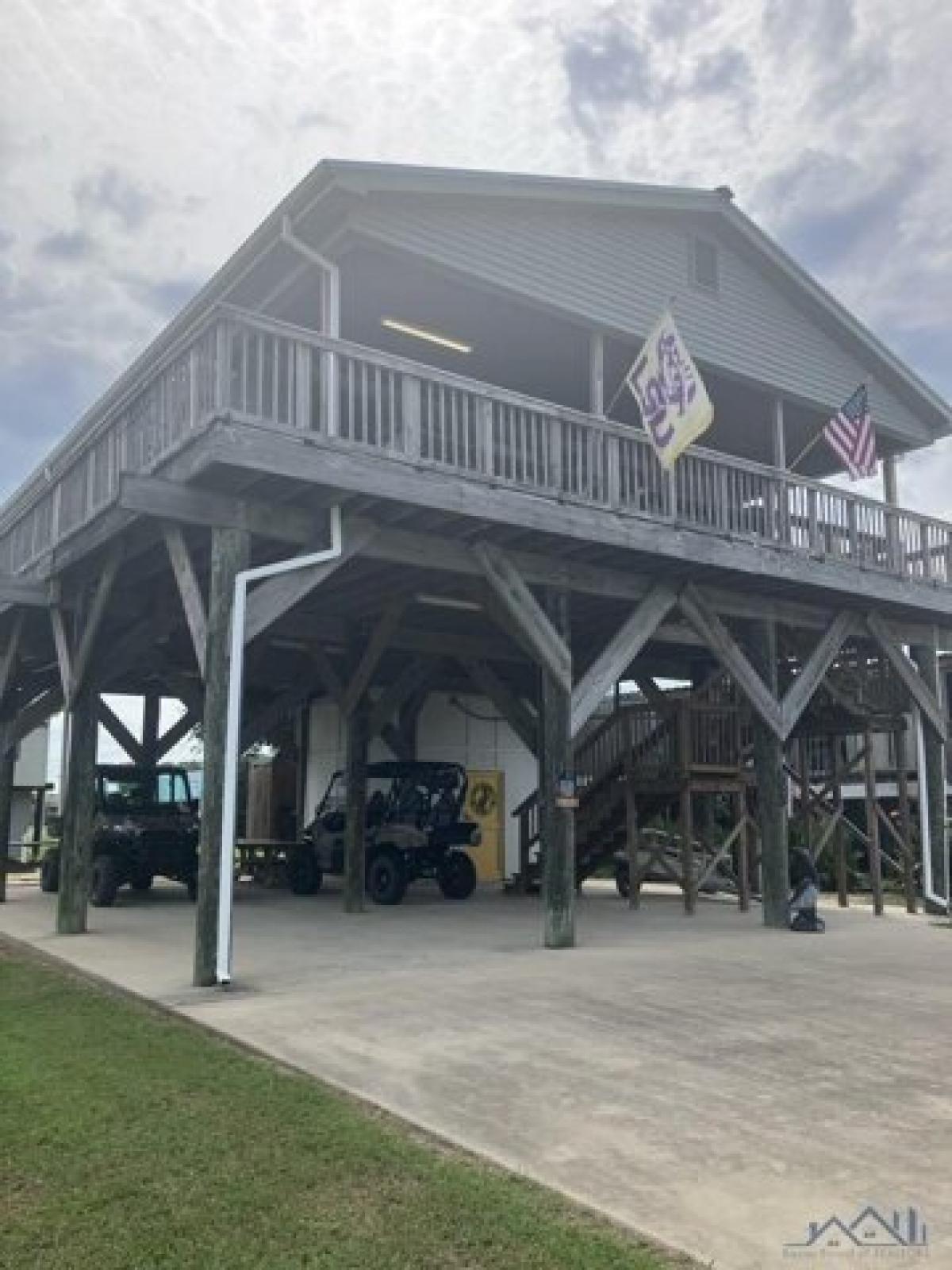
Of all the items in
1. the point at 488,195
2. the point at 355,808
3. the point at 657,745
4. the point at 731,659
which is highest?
the point at 488,195

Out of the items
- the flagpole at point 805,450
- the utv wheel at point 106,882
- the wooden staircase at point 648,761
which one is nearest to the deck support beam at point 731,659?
the wooden staircase at point 648,761

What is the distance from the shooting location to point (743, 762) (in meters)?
15.2

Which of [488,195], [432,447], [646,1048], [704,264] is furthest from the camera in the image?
[704,264]

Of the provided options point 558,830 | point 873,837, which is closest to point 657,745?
point 873,837

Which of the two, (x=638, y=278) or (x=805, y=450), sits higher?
(x=638, y=278)

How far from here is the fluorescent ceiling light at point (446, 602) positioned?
1265 centimetres

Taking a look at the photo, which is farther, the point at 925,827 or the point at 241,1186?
the point at 925,827

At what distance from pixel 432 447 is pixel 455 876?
8.20 m

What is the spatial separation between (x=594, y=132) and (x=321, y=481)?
5.52m

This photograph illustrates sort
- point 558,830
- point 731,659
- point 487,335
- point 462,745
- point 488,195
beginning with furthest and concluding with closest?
point 462,745, point 487,335, point 731,659, point 488,195, point 558,830

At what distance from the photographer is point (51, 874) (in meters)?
17.7

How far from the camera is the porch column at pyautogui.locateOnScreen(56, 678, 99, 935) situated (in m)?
11.5

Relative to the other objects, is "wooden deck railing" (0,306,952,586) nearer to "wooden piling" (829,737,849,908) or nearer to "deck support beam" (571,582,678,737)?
"deck support beam" (571,582,678,737)

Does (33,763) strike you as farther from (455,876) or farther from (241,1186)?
(241,1186)
